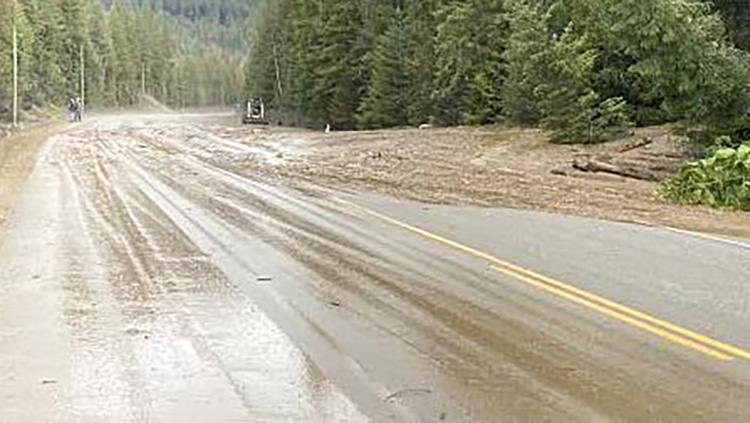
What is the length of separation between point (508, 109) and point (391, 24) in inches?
664

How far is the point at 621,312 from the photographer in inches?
325

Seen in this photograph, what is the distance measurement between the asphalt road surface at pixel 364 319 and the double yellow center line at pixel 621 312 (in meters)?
0.02

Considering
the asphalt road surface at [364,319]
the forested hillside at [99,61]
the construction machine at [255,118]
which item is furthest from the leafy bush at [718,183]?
the forested hillside at [99,61]

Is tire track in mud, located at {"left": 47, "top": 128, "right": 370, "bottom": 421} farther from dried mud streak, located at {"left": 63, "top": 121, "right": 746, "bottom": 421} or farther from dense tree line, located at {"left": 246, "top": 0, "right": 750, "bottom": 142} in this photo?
dense tree line, located at {"left": 246, "top": 0, "right": 750, "bottom": 142}

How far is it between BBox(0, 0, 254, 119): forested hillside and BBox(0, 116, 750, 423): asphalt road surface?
181 ft

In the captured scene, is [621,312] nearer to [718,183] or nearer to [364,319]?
[364,319]

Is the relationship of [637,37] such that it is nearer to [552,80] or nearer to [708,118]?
[708,118]

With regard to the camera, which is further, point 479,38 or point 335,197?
point 479,38

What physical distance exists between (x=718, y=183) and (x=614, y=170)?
4.78 meters

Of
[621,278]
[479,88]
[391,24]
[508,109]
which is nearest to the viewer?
[621,278]

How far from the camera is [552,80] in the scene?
106 ft

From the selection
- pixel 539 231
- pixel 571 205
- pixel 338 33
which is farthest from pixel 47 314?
pixel 338 33

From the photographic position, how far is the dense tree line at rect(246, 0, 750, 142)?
929 inches

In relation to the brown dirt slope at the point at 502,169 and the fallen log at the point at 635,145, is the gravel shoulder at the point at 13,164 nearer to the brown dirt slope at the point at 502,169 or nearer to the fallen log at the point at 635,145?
the brown dirt slope at the point at 502,169
